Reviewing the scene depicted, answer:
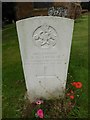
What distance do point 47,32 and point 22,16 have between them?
1100 cm

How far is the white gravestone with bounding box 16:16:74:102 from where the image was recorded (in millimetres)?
5086

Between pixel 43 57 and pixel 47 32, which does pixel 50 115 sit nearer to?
pixel 43 57

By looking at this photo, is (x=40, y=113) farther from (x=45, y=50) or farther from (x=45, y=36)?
(x=45, y=36)

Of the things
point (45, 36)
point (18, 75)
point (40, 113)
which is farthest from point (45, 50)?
point (18, 75)

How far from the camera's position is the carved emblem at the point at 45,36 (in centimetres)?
514

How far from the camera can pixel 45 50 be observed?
17.2 ft

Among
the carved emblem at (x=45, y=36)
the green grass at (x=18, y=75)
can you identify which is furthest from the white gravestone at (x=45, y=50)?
the green grass at (x=18, y=75)

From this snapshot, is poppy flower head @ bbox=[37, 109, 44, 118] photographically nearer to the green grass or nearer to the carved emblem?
the green grass

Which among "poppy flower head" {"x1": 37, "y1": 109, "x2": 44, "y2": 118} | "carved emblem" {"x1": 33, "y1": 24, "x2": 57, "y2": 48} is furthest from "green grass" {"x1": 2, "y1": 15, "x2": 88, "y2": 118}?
"carved emblem" {"x1": 33, "y1": 24, "x2": 57, "y2": 48}

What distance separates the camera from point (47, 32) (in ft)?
17.0

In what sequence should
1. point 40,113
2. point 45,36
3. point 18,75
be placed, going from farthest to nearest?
point 18,75, point 45,36, point 40,113

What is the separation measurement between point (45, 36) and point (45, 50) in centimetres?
25

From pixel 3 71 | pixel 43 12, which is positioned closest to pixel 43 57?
pixel 3 71

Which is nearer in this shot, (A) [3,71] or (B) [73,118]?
(B) [73,118]
